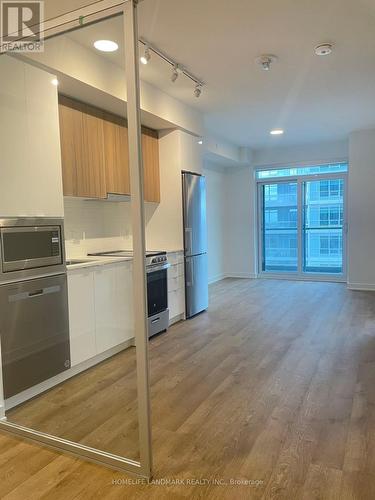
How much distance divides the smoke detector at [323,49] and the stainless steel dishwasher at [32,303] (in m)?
2.57

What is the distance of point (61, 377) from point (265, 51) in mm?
3192

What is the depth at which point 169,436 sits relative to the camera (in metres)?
2.27

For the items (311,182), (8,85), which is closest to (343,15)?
(8,85)

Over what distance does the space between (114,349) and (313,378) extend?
1.64m

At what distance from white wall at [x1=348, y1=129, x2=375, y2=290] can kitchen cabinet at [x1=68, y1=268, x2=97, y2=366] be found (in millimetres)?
5020

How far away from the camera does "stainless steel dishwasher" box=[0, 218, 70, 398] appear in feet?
8.43

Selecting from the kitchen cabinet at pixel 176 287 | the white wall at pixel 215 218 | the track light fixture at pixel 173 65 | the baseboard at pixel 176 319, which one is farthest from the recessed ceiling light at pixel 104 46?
the white wall at pixel 215 218

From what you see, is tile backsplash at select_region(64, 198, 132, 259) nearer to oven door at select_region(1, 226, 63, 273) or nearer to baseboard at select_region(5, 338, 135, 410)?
oven door at select_region(1, 226, 63, 273)

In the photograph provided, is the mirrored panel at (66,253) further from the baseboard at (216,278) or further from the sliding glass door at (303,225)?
the sliding glass door at (303,225)

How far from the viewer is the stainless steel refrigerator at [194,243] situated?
4781 mm

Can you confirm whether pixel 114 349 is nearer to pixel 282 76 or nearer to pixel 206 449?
pixel 206 449

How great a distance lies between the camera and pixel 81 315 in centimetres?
312

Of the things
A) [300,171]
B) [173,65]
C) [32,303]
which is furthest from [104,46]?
[300,171]

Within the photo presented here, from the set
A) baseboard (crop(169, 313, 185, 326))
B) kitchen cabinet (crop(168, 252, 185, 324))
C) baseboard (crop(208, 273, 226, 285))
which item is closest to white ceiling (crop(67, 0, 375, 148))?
kitchen cabinet (crop(168, 252, 185, 324))
